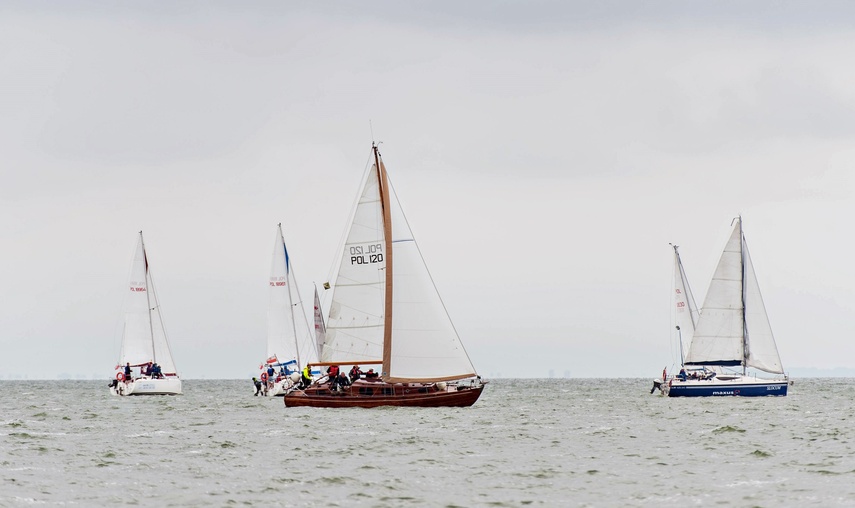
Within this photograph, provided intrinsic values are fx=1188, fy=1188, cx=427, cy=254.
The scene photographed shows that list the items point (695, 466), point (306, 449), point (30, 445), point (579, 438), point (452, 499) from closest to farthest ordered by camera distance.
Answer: point (452, 499) < point (695, 466) < point (306, 449) < point (30, 445) < point (579, 438)

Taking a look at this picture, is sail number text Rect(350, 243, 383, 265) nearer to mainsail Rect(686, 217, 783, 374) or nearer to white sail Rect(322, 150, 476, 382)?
white sail Rect(322, 150, 476, 382)

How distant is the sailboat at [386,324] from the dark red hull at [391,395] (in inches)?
2.0

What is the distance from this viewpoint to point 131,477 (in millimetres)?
32406

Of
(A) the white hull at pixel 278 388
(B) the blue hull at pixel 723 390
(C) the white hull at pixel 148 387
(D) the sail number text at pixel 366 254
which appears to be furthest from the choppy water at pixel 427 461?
(C) the white hull at pixel 148 387

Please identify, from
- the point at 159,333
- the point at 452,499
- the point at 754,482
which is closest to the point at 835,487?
the point at 754,482

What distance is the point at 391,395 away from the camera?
59281mm

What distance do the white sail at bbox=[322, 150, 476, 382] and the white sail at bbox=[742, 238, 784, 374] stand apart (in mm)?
31896

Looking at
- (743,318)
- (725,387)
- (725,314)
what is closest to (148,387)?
(725,387)

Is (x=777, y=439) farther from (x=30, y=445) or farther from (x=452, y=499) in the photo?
(x=30, y=445)

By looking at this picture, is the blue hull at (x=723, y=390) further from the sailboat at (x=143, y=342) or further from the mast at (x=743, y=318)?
the sailboat at (x=143, y=342)

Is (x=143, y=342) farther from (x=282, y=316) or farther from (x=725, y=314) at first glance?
(x=725, y=314)

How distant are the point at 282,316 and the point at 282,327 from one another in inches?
34.9

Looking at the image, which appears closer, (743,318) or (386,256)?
(386,256)

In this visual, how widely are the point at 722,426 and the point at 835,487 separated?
68.3ft
